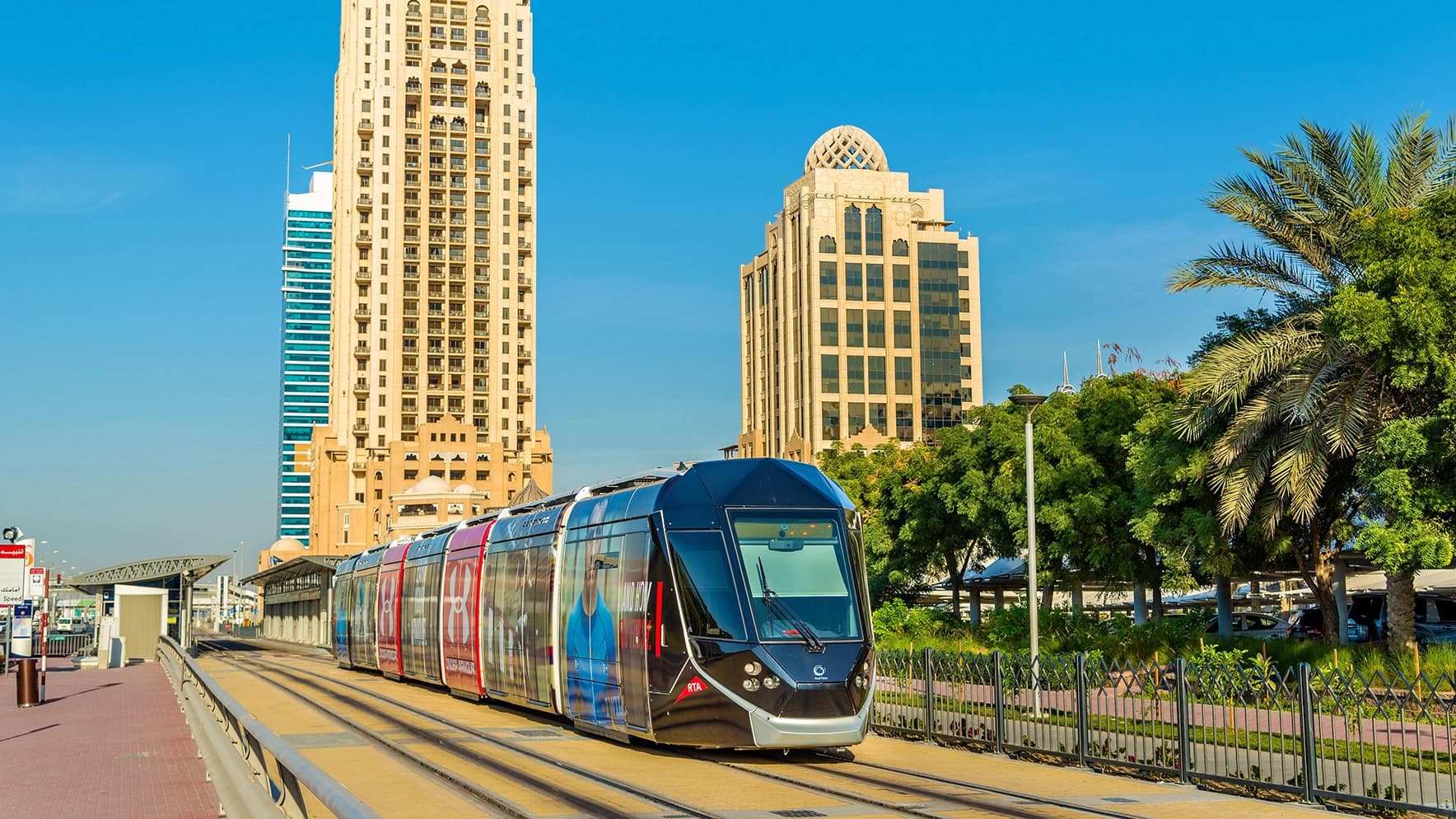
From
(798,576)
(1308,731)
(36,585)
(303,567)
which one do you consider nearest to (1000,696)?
(798,576)

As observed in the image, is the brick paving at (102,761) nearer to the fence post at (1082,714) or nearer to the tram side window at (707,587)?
the tram side window at (707,587)

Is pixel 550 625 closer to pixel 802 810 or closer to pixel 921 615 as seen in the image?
pixel 802 810

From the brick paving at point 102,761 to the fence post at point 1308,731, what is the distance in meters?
10.7

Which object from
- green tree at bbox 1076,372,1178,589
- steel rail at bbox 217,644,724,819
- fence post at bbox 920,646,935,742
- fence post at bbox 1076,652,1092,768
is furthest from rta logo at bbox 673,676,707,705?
green tree at bbox 1076,372,1178,589

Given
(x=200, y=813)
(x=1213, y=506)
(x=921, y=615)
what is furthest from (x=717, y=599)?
(x=921, y=615)

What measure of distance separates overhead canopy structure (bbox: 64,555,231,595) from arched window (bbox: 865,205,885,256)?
84.6m

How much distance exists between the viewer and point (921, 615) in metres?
40.2

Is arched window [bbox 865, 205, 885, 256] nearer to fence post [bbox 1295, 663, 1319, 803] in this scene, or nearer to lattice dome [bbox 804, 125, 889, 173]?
lattice dome [bbox 804, 125, 889, 173]

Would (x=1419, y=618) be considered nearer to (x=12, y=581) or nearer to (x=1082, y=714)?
(x=1082, y=714)

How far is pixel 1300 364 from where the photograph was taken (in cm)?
2483

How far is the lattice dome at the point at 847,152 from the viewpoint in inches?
5719

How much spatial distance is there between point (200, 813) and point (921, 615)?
28541 mm

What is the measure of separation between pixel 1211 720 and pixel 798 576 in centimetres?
508

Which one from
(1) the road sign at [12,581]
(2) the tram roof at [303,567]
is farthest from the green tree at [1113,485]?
(2) the tram roof at [303,567]
